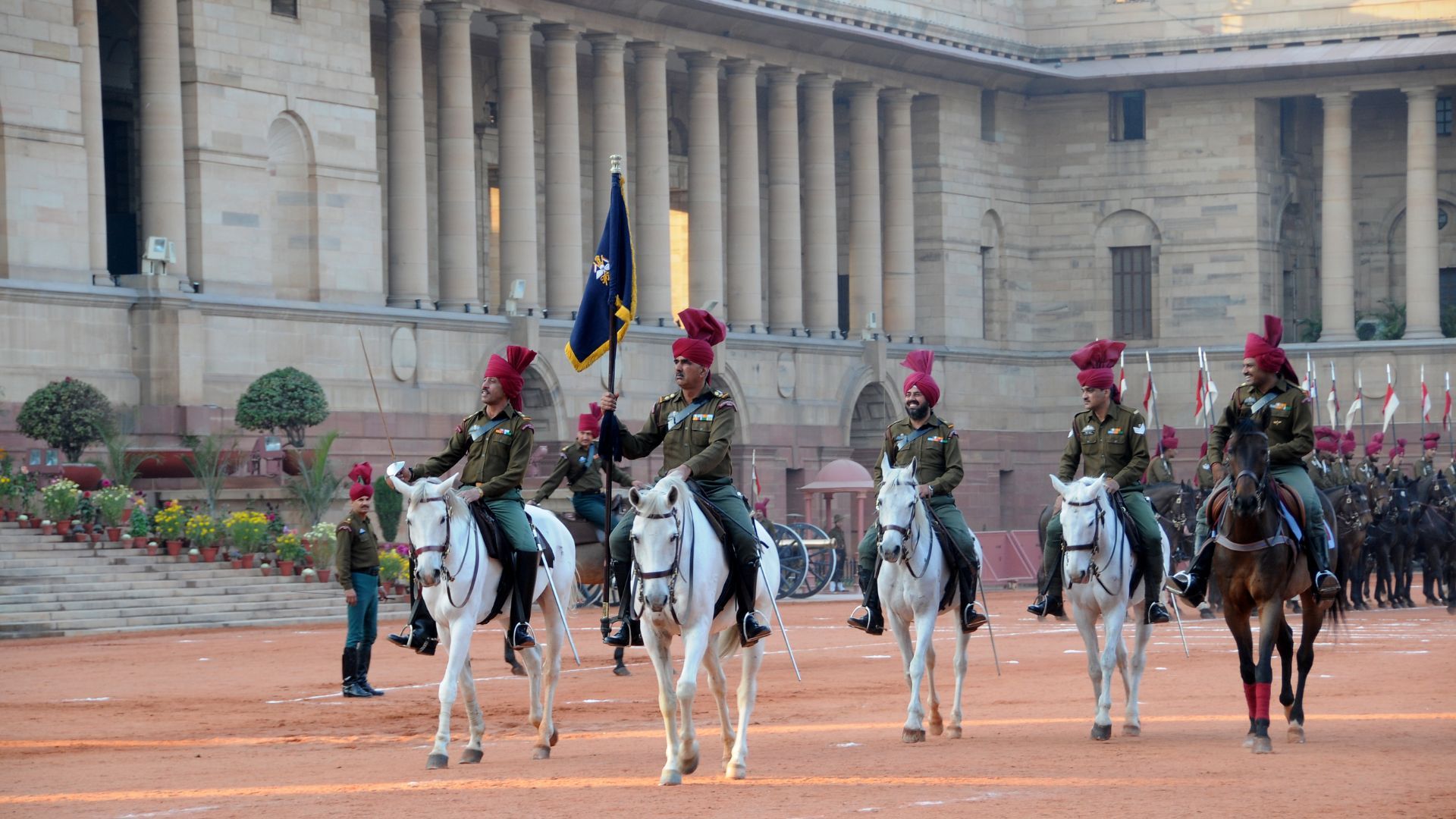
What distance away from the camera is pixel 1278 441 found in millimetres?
17094

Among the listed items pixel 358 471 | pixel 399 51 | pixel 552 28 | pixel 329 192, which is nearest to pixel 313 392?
pixel 329 192

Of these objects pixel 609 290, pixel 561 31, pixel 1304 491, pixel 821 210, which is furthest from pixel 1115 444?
pixel 821 210

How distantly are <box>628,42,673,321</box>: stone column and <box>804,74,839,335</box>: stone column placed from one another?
6.75 m

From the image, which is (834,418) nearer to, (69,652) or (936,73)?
(936,73)

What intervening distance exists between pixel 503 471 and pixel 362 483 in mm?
5993

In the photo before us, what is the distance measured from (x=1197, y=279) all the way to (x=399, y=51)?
27075mm

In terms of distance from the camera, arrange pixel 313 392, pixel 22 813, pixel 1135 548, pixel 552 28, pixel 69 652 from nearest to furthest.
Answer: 1. pixel 22 813
2. pixel 1135 548
3. pixel 69 652
4. pixel 313 392
5. pixel 552 28

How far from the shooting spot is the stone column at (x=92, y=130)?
43094 millimetres

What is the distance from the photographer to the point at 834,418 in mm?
60812

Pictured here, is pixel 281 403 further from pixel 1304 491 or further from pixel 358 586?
pixel 1304 491

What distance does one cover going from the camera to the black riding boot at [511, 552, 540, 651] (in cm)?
1623

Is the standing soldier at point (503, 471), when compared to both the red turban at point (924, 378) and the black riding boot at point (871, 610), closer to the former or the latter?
the black riding boot at point (871, 610)

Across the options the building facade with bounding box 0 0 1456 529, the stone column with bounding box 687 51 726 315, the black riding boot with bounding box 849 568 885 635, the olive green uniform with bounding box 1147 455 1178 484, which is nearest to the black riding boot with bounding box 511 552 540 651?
the black riding boot with bounding box 849 568 885 635

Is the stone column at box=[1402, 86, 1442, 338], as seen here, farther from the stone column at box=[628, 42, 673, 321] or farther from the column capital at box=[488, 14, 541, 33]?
the column capital at box=[488, 14, 541, 33]
